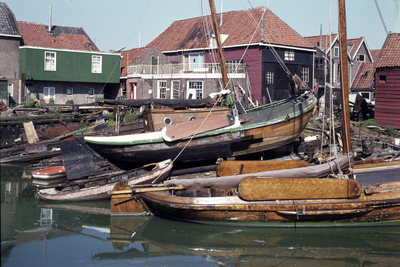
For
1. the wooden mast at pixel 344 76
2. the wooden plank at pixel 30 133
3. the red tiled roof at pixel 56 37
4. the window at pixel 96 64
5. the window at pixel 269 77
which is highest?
the red tiled roof at pixel 56 37

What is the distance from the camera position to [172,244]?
31.4 feet

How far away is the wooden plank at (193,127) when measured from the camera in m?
14.1

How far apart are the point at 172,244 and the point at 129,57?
29.9 meters

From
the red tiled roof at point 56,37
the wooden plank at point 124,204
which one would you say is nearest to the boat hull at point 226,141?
the wooden plank at point 124,204

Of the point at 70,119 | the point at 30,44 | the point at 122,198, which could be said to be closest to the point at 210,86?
the point at 70,119

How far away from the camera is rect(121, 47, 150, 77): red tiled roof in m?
35.8

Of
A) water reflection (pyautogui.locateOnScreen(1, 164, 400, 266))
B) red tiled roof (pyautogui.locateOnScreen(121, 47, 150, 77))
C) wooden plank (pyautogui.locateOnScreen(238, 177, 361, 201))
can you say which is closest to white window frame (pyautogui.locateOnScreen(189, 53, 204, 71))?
red tiled roof (pyautogui.locateOnScreen(121, 47, 150, 77))

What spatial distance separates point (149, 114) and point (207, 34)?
20.7 m

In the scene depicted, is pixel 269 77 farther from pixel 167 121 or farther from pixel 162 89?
pixel 167 121

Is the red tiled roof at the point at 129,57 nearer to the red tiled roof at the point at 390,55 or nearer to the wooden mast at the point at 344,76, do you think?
the red tiled roof at the point at 390,55

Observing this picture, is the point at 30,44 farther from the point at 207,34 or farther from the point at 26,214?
the point at 26,214

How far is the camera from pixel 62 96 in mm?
33188

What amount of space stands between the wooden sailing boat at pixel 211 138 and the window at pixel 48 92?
19636 mm

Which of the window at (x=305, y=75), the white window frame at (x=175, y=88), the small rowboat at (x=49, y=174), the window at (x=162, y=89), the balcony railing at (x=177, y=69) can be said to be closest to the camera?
the small rowboat at (x=49, y=174)
